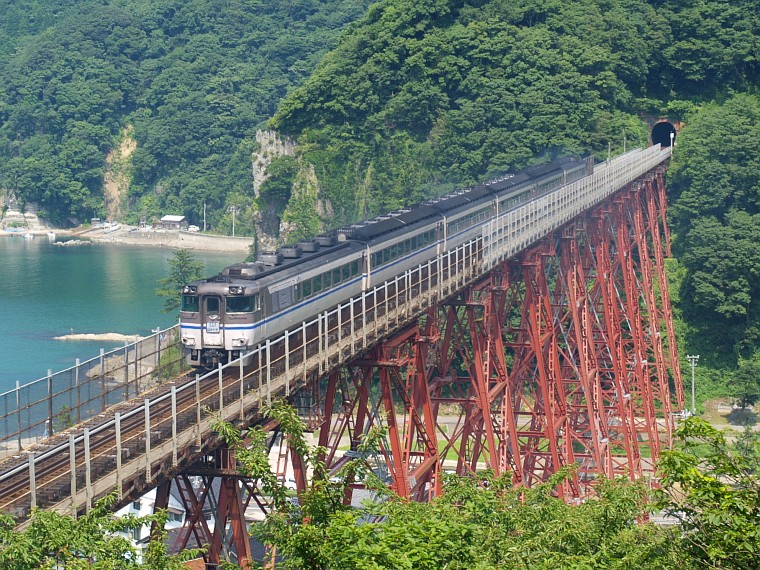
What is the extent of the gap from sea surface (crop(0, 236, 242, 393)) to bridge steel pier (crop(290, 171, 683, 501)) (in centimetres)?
3016

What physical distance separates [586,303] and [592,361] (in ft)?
8.76

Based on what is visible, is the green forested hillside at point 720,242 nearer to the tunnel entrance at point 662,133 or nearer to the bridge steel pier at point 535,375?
the bridge steel pier at point 535,375

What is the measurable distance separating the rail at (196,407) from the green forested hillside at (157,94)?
355ft

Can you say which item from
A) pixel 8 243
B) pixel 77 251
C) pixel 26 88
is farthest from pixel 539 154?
pixel 26 88

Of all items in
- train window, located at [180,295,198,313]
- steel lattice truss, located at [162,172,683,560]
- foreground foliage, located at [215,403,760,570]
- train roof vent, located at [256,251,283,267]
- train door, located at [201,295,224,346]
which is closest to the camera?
foreground foliage, located at [215,403,760,570]

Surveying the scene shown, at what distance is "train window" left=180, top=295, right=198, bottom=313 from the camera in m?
29.0

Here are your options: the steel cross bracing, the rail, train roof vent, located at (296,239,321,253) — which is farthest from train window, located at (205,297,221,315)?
train roof vent, located at (296,239,321,253)

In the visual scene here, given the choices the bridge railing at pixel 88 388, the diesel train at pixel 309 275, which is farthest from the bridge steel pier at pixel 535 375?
the bridge railing at pixel 88 388

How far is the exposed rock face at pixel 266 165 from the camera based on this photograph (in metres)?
92.8

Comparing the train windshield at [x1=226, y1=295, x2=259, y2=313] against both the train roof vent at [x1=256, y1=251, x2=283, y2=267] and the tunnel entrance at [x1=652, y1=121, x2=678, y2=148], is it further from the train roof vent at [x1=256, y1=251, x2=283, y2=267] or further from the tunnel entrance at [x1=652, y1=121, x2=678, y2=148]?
the tunnel entrance at [x1=652, y1=121, x2=678, y2=148]


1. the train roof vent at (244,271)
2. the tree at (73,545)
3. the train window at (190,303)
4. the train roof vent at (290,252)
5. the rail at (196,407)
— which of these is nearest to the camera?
the tree at (73,545)

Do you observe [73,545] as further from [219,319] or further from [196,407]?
[219,319]

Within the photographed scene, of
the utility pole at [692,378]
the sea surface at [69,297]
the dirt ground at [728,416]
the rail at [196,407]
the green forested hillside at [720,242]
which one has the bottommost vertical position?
the sea surface at [69,297]

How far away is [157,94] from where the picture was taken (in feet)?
521
